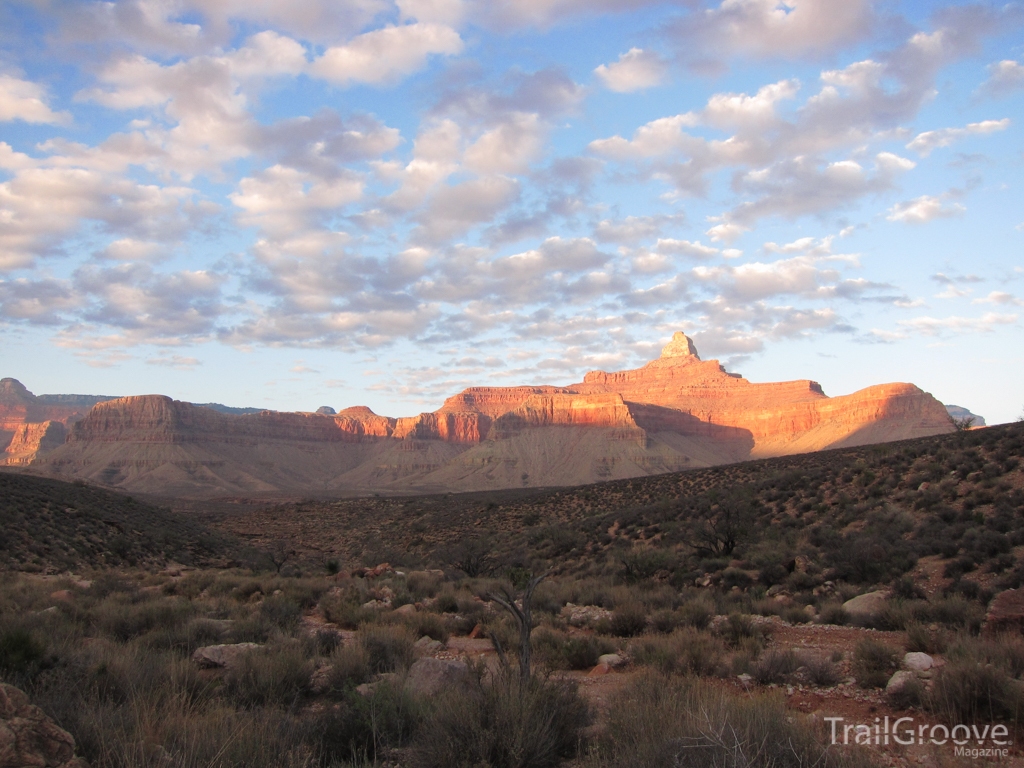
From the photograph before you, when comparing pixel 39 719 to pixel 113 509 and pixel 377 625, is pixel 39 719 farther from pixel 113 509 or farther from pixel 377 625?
pixel 113 509

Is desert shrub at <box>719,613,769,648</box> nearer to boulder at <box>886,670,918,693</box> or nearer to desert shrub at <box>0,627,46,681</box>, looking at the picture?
boulder at <box>886,670,918,693</box>

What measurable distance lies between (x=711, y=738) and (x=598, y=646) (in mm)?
5406

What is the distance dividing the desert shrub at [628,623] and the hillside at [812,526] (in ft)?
21.0

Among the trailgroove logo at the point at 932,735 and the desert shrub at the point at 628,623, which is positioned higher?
the trailgroove logo at the point at 932,735

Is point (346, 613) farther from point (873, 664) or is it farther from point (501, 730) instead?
point (873, 664)

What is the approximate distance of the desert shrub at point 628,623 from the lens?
34.7 feet

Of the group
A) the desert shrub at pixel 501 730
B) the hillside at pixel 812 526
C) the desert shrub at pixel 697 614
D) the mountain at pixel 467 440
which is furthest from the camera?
the mountain at pixel 467 440

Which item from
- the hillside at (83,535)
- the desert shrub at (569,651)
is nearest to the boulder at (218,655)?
the desert shrub at (569,651)

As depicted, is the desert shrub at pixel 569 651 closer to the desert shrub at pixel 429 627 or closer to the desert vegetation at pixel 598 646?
the desert vegetation at pixel 598 646

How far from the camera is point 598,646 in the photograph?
879 centimetres

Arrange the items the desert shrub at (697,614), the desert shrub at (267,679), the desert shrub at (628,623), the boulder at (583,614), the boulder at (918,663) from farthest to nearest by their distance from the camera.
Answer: the boulder at (583,614) → the desert shrub at (628,623) → the desert shrub at (697,614) → the boulder at (918,663) → the desert shrub at (267,679)

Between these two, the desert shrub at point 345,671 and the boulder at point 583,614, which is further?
the boulder at point 583,614

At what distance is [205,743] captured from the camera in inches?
163

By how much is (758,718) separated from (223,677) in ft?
17.1
